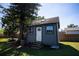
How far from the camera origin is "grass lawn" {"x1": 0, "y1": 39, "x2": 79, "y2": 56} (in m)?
7.51

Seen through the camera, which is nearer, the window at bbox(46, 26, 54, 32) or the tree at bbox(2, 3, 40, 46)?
the tree at bbox(2, 3, 40, 46)

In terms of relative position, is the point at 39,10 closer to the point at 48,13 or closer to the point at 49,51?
the point at 48,13

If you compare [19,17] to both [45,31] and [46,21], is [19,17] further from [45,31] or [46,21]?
[45,31]

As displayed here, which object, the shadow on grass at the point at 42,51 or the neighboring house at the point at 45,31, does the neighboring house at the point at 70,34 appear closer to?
the neighboring house at the point at 45,31

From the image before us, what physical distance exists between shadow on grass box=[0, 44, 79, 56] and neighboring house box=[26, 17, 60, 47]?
36 centimetres

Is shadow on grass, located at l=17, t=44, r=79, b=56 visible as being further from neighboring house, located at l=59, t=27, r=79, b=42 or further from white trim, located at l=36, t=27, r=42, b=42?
white trim, located at l=36, t=27, r=42, b=42

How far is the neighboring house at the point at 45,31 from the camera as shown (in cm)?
813

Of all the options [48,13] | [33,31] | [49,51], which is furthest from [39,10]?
[49,51]

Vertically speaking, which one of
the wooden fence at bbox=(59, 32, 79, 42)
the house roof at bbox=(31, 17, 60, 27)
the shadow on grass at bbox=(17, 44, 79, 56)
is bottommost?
the shadow on grass at bbox=(17, 44, 79, 56)

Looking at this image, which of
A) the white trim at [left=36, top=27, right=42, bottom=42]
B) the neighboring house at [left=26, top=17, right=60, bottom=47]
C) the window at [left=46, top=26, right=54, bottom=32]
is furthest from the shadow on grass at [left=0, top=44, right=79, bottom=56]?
the window at [left=46, top=26, right=54, bottom=32]

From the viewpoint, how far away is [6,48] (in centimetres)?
787

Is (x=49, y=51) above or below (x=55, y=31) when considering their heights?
below

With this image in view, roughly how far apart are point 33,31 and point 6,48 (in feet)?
4.38

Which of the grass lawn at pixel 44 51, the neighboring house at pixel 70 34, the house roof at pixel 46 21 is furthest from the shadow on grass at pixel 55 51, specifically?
the house roof at pixel 46 21
